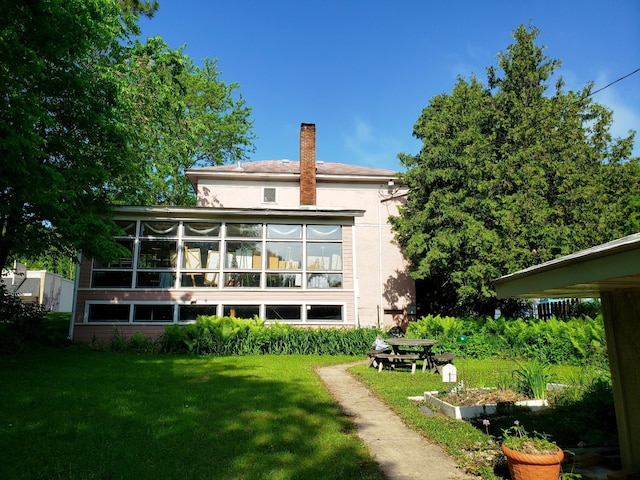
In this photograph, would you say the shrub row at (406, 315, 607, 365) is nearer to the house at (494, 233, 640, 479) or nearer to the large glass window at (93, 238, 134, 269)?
the house at (494, 233, 640, 479)

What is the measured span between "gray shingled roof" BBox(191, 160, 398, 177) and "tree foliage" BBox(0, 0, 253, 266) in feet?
17.7

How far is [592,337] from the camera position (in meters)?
13.1

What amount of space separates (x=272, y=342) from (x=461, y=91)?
48.9 feet

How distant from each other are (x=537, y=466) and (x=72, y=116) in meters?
14.9

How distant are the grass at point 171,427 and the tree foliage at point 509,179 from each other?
36.6ft

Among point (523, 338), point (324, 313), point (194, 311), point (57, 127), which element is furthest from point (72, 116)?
point (523, 338)

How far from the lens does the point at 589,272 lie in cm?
341

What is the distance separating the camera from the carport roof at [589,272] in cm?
304

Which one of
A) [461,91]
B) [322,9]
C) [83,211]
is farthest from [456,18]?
[83,211]

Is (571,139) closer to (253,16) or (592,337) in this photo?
(592,337)

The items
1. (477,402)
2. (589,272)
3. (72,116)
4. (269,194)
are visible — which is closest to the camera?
(589,272)

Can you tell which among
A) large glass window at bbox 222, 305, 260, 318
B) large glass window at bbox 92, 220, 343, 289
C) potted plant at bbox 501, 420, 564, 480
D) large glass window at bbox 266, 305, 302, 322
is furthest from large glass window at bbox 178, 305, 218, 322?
potted plant at bbox 501, 420, 564, 480

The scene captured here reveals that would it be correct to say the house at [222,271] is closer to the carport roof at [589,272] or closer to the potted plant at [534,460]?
the carport roof at [589,272]

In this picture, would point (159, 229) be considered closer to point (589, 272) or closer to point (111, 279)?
point (111, 279)
